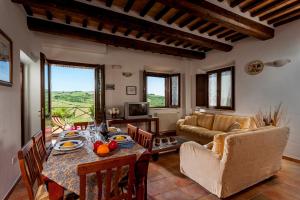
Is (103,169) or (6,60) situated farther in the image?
(6,60)

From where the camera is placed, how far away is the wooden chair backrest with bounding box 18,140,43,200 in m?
1.11

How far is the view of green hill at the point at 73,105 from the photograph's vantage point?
6301 mm

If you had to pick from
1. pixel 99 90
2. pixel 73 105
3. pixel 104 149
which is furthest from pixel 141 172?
pixel 73 105

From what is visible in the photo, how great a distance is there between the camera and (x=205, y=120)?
4480 mm

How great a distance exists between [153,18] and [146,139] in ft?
7.90

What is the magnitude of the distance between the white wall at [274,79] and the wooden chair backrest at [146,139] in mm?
3176

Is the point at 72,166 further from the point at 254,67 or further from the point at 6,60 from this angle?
the point at 254,67

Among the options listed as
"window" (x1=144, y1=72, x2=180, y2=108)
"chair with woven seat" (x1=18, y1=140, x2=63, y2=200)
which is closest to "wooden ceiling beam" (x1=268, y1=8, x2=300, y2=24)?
"window" (x1=144, y1=72, x2=180, y2=108)

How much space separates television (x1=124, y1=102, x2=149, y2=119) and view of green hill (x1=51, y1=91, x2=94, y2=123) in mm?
2436

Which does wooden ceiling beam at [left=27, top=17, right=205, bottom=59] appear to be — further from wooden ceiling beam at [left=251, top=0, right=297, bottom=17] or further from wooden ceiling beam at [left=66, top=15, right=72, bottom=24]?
wooden ceiling beam at [left=251, top=0, right=297, bottom=17]

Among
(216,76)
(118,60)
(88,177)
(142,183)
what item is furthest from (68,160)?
(216,76)

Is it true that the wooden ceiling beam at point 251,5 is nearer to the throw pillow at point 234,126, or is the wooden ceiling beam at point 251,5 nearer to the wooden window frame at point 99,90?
the throw pillow at point 234,126

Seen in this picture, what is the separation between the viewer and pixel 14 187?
2176mm

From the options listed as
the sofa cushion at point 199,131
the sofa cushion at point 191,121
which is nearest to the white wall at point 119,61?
the sofa cushion at point 191,121
